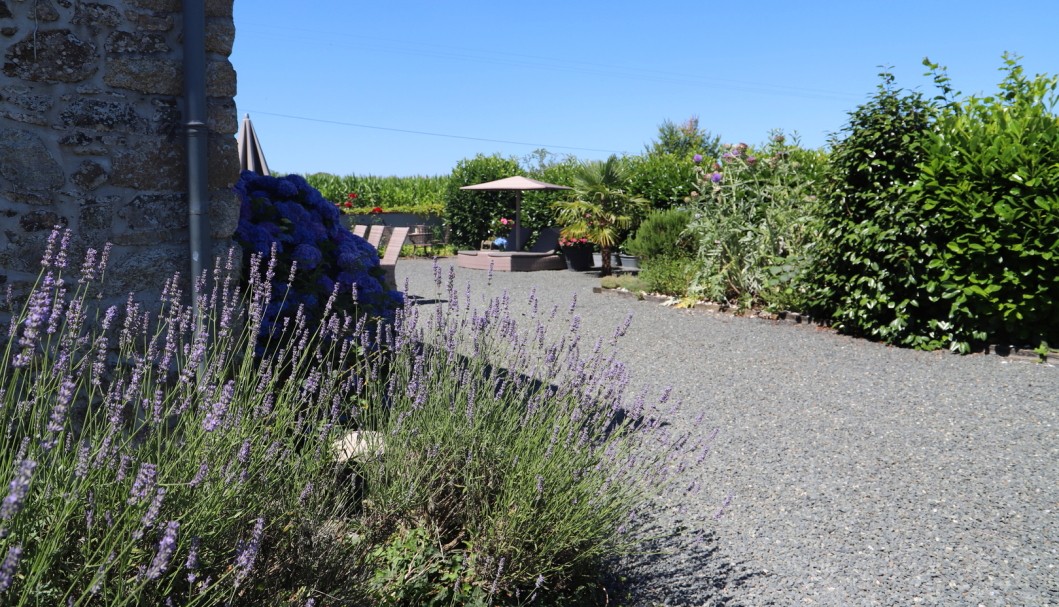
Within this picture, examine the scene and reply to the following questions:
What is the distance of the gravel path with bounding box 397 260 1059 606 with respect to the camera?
10.3 ft

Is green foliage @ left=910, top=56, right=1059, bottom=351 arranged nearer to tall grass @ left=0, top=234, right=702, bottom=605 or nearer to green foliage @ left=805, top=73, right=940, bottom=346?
green foliage @ left=805, top=73, right=940, bottom=346

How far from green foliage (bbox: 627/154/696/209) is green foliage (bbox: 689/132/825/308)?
4.55 m

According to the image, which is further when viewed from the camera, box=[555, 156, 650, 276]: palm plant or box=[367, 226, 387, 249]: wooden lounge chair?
box=[367, 226, 387, 249]: wooden lounge chair

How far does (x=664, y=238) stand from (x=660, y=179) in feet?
11.3

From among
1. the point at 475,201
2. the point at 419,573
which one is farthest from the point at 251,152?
the point at 475,201

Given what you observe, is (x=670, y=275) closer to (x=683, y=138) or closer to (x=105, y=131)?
(x=105, y=131)

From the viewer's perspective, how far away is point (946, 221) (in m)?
7.35

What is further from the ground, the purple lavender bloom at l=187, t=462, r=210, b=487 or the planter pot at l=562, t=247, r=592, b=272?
the planter pot at l=562, t=247, r=592, b=272

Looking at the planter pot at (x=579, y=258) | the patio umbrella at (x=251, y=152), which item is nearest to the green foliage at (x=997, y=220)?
the patio umbrella at (x=251, y=152)

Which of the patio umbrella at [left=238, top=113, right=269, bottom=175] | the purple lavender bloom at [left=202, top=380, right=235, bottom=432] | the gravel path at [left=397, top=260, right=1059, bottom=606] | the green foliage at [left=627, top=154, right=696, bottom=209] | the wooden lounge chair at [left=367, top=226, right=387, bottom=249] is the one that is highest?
the green foliage at [left=627, top=154, right=696, bottom=209]

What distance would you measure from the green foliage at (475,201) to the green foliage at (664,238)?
7.08 m

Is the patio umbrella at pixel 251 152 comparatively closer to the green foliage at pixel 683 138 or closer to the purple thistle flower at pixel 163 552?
the purple thistle flower at pixel 163 552

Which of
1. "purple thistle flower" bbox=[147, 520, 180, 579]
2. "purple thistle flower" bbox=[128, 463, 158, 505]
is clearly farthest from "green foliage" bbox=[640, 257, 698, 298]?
"purple thistle flower" bbox=[147, 520, 180, 579]

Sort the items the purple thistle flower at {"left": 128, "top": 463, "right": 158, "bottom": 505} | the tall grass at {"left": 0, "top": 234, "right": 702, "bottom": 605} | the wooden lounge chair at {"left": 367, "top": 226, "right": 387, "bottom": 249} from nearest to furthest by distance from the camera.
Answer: the purple thistle flower at {"left": 128, "top": 463, "right": 158, "bottom": 505} < the tall grass at {"left": 0, "top": 234, "right": 702, "bottom": 605} < the wooden lounge chair at {"left": 367, "top": 226, "right": 387, "bottom": 249}
